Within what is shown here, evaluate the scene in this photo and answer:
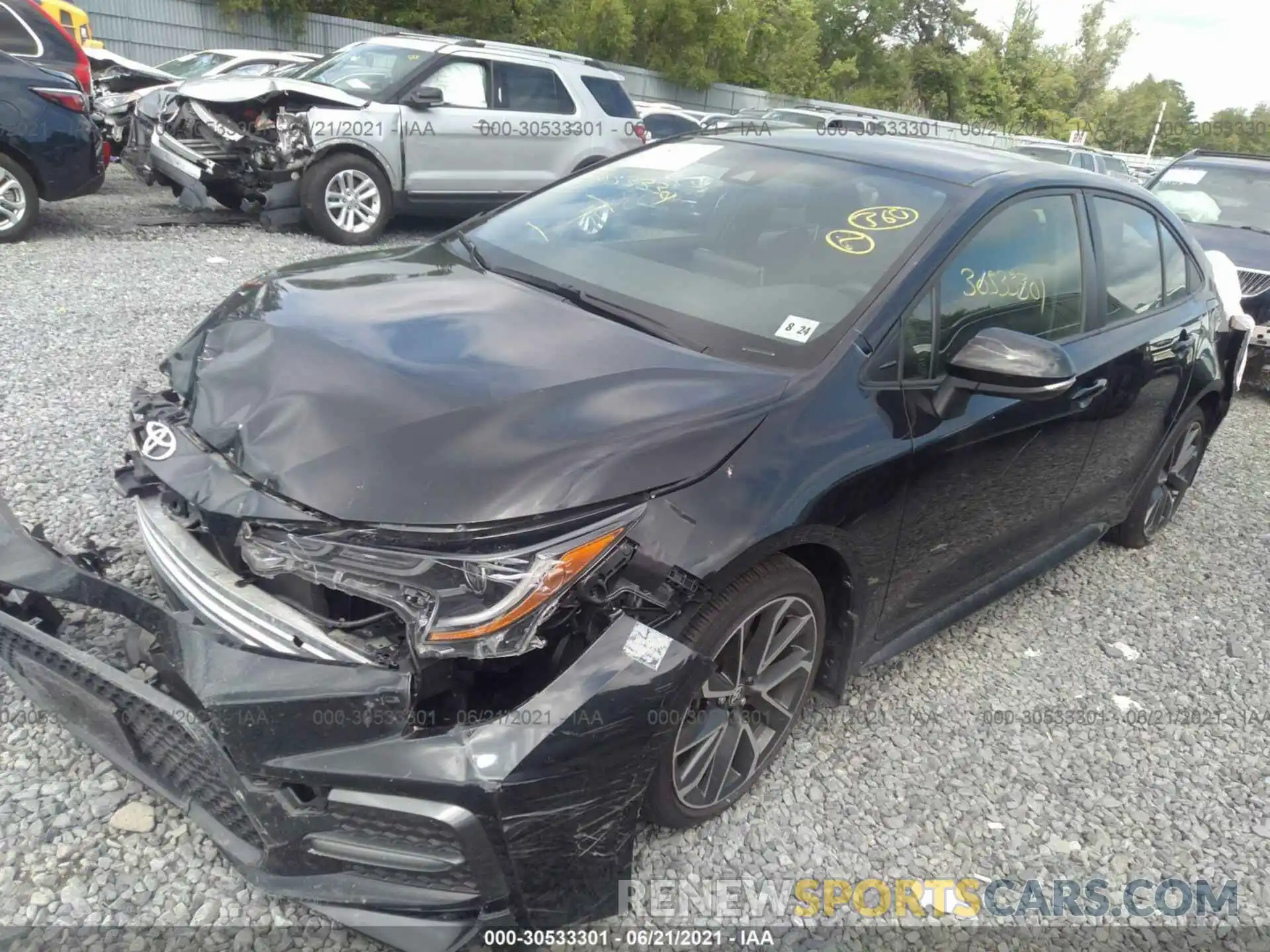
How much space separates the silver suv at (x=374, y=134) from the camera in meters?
8.46

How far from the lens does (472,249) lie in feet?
10.9

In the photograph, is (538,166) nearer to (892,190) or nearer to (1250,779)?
(892,190)

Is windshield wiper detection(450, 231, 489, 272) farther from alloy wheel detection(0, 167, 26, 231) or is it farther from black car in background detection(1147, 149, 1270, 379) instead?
black car in background detection(1147, 149, 1270, 379)

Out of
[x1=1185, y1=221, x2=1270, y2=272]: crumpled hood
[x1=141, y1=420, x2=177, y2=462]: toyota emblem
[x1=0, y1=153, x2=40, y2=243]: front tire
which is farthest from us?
[x1=1185, y1=221, x2=1270, y2=272]: crumpled hood

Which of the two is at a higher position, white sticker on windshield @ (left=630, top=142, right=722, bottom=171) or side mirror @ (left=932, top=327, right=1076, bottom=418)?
white sticker on windshield @ (left=630, top=142, right=722, bottom=171)

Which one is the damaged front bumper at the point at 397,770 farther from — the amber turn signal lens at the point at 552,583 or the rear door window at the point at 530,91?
the rear door window at the point at 530,91

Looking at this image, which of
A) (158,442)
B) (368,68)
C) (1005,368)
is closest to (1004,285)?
(1005,368)

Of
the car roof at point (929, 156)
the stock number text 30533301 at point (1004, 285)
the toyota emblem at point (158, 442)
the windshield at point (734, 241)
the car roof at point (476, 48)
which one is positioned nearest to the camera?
the toyota emblem at point (158, 442)

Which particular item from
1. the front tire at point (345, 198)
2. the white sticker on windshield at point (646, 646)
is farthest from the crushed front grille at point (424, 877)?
the front tire at point (345, 198)

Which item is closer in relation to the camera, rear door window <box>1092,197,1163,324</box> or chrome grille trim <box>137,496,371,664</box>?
chrome grille trim <box>137,496,371,664</box>

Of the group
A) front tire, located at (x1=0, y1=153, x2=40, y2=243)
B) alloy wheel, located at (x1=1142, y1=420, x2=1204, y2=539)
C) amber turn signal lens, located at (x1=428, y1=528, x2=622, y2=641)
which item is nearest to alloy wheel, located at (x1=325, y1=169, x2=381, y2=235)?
front tire, located at (x1=0, y1=153, x2=40, y2=243)

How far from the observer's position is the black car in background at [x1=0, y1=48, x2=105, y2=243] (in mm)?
7105

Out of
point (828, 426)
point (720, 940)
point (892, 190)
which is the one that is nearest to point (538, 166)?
point (892, 190)

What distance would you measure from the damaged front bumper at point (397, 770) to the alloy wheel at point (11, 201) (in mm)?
6903
